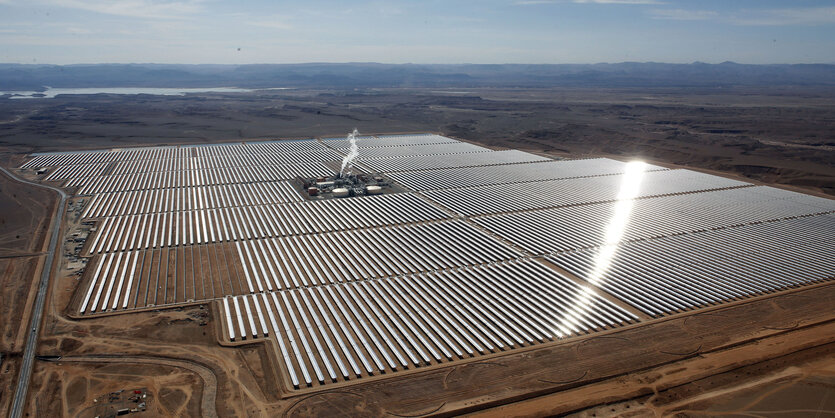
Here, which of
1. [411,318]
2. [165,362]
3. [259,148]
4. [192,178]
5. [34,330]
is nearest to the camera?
[165,362]

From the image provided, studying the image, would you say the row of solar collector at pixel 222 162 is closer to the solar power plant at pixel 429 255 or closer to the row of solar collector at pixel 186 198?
the solar power plant at pixel 429 255

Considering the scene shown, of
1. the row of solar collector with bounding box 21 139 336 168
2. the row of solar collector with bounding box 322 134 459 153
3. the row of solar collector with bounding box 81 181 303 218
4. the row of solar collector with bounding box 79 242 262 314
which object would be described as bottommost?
the row of solar collector with bounding box 79 242 262 314

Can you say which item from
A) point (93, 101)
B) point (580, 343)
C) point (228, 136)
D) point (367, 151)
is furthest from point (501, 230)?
point (93, 101)

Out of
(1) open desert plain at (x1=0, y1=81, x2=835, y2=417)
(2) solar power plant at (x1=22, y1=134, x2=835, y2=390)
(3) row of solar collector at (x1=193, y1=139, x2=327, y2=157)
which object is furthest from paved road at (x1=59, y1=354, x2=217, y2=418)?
(3) row of solar collector at (x1=193, y1=139, x2=327, y2=157)

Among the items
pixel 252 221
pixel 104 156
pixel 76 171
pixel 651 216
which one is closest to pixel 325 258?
pixel 252 221

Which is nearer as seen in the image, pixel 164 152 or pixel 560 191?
pixel 560 191

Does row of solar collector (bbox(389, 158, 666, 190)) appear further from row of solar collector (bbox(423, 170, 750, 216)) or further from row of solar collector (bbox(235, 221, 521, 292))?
row of solar collector (bbox(235, 221, 521, 292))

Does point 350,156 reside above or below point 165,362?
above

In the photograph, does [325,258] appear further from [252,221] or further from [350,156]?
[350,156]
